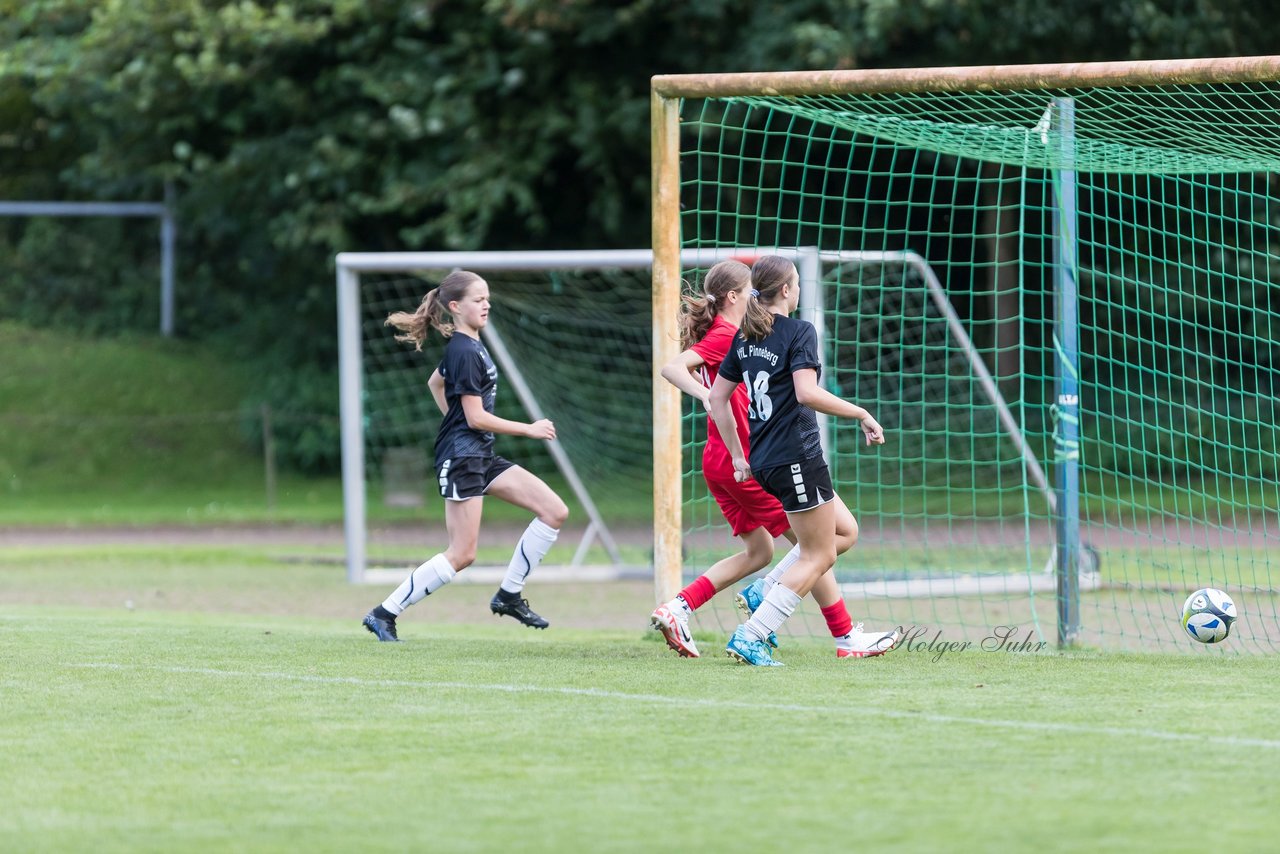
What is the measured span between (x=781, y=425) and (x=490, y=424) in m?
1.59

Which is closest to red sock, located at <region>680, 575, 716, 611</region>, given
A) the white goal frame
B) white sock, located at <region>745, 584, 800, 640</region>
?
white sock, located at <region>745, 584, 800, 640</region>

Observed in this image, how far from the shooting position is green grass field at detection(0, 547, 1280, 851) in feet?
14.2

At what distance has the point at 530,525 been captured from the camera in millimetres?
8312

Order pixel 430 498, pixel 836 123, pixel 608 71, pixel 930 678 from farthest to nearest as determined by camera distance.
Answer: pixel 608 71 → pixel 430 498 → pixel 836 123 → pixel 930 678

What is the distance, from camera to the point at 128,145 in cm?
2492

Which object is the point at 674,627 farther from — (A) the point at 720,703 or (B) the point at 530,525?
A: (A) the point at 720,703

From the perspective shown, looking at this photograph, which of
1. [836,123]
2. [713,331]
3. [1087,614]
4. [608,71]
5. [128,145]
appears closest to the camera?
[713,331]

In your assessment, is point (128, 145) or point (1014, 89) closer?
point (1014, 89)

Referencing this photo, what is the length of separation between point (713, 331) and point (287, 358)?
1932cm

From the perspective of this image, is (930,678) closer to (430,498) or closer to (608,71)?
(430,498)

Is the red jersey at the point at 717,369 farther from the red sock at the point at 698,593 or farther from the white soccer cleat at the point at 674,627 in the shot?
the white soccer cleat at the point at 674,627

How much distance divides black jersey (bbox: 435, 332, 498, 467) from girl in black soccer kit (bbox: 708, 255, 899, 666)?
1358mm

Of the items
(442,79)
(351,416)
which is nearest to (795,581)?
(351,416)

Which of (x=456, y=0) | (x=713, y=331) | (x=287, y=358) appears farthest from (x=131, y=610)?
(x=287, y=358)
